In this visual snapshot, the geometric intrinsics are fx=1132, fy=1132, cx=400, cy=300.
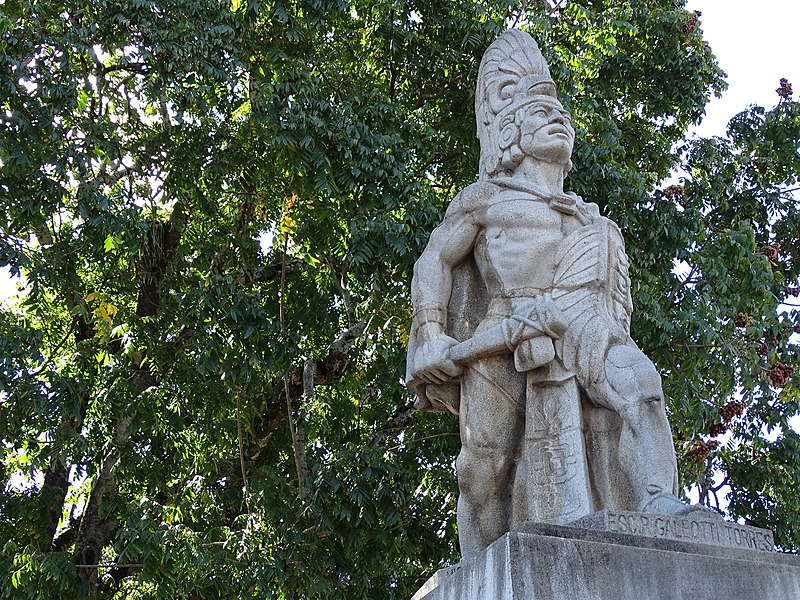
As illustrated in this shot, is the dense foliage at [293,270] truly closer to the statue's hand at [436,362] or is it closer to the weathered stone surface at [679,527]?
the statue's hand at [436,362]

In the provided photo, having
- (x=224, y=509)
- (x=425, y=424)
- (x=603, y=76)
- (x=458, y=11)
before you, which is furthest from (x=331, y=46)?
(x=224, y=509)

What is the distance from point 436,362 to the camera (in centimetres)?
576

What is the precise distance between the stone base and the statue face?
7.92 ft

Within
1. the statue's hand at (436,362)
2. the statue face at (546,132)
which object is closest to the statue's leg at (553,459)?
the statue's hand at (436,362)

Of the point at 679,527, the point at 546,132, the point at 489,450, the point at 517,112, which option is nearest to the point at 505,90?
the point at 517,112

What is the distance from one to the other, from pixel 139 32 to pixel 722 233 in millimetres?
6037

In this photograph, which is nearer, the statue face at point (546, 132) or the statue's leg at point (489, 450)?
the statue's leg at point (489, 450)

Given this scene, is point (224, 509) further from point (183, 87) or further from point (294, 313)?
point (183, 87)

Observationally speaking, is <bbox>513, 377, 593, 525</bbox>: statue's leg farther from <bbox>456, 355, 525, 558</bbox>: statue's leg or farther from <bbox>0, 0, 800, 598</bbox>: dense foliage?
<bbox>0, 0, 800, 598</bbox>: dense foliage

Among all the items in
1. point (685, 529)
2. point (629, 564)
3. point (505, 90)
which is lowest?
point (629, 564)

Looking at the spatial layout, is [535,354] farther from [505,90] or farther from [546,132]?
[505,90]

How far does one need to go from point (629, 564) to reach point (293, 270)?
28.3ft

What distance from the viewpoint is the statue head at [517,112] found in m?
6.38

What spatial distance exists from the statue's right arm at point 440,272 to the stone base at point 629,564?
54.6 inches
